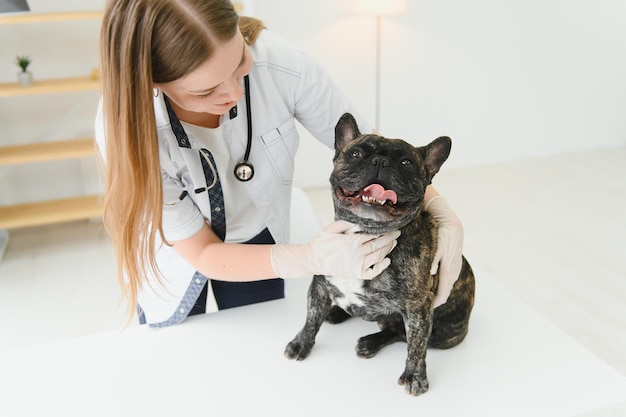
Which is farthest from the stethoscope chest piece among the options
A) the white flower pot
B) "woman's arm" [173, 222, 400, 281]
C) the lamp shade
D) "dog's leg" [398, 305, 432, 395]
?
the lamp shade

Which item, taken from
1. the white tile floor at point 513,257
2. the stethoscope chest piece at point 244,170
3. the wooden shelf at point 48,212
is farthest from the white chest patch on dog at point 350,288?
the wooden shelf at point 48,212

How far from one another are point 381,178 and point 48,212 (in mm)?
2636

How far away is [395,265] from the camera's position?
1048mm

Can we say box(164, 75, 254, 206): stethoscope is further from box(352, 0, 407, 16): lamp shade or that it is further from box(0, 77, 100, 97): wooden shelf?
box(352, 0, 407, 16): lamp shade

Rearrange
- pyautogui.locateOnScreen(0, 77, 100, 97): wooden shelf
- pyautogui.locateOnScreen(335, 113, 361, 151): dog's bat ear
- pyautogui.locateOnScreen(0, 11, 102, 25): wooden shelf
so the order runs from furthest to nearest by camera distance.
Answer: pyautogui.locateOnScreen(0, 77, 100, 97): wooden shelf
pyautogui.locateOnScreen(0, 11, 102, 25): wooden shelf
pyautogui.locateOnScreen(335, 113, 361, 151): dog's bat ear

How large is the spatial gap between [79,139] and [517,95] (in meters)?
2.80

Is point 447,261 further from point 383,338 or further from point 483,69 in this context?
point 483,69

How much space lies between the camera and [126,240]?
44.2 inches

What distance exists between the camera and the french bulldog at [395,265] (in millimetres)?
984

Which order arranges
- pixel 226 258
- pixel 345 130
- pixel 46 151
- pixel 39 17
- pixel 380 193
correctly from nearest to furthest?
1. pixel 380 193
2. pixel 345 130
3. pixel 226 258
4. pixel 39 17
5. pixel 46 151

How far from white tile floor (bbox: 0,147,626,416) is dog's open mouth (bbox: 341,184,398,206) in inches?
58.6

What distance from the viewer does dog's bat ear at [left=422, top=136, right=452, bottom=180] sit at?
1024 mm

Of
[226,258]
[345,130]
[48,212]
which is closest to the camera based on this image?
[345,130]

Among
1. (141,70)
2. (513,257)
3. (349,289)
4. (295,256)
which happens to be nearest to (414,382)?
(349,289)
